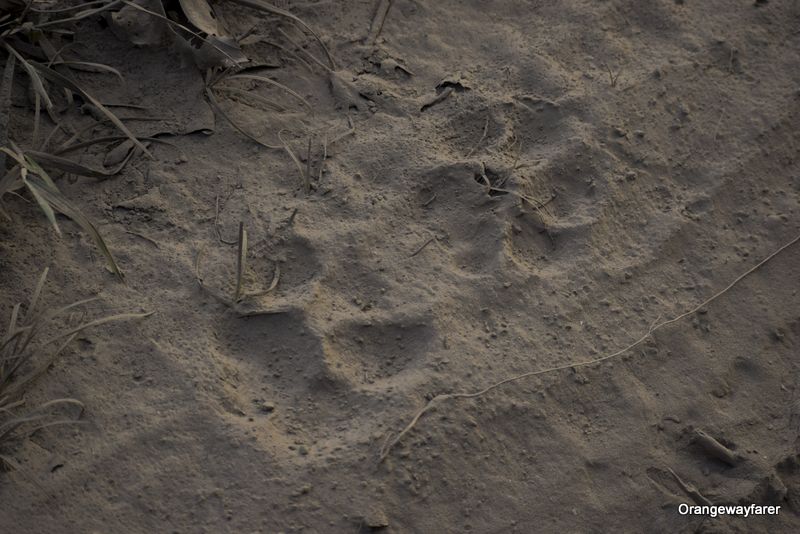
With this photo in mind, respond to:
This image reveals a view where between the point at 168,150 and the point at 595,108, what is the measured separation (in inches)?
39.5

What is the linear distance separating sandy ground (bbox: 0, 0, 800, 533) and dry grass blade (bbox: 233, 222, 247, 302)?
3 cm

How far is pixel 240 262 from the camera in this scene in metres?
1.85

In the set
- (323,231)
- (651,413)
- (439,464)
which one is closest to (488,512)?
(439,464)

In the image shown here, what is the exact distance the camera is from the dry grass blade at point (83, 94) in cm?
197

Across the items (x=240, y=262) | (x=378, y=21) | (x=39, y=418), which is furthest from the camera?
(x=378, y=21)

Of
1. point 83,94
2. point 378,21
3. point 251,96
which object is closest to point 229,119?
point 251,96

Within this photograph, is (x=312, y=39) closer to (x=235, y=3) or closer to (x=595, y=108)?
(x=235, y=3)

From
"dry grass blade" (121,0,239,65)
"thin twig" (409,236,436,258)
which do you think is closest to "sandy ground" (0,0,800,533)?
"thin twig" (409,236,436,258)

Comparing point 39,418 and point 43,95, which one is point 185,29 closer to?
point 43,95

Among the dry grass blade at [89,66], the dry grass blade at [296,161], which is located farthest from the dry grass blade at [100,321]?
the dry grass blade at [89,66]

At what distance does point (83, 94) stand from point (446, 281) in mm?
896

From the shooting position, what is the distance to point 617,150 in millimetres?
2141

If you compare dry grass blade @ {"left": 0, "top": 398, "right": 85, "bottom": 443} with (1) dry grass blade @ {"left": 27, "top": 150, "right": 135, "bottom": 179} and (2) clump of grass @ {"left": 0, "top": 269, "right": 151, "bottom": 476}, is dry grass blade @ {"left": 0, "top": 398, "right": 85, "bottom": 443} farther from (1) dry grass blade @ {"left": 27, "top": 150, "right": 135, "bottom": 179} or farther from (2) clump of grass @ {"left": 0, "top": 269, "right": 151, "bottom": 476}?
(1) dry grass blade @ {"left": 27, "top": 150, "right": 135, "bottom": 179}

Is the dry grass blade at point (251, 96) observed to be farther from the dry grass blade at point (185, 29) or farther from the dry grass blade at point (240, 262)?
the dry grass blade at point (240, 262)
